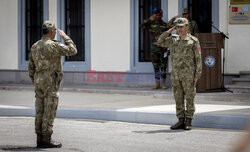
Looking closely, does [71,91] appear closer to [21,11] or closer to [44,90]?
[21,11]

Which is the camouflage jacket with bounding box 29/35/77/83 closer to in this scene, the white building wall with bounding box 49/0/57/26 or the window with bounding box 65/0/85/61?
the window with bounding box 65/0/85/61

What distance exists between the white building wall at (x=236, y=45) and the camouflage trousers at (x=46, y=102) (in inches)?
330

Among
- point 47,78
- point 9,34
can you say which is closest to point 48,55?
point 47,78

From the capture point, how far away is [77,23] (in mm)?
15766

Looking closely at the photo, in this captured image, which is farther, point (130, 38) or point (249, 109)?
point (130, 38)

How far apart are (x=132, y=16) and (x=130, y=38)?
0.68m

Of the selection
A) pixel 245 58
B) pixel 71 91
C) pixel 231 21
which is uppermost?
pixel 231 21

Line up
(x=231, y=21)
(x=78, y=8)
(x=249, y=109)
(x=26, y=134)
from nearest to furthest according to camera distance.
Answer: (x=26, y=134) → (x=249, y=109) → (x=231, y=21) → (x=78, y=8)

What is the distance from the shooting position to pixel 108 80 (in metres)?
15.1

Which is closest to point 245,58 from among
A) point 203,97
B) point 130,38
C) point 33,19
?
point 203,97

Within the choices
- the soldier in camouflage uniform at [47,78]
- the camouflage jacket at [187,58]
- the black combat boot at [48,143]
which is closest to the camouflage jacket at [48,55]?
the soldier in camouflage uniform at [47,78]

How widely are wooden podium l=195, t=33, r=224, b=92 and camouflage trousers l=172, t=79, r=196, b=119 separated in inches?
180

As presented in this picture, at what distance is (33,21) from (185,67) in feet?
32.8

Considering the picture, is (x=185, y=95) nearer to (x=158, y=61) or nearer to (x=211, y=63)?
(x=211, y=63)
